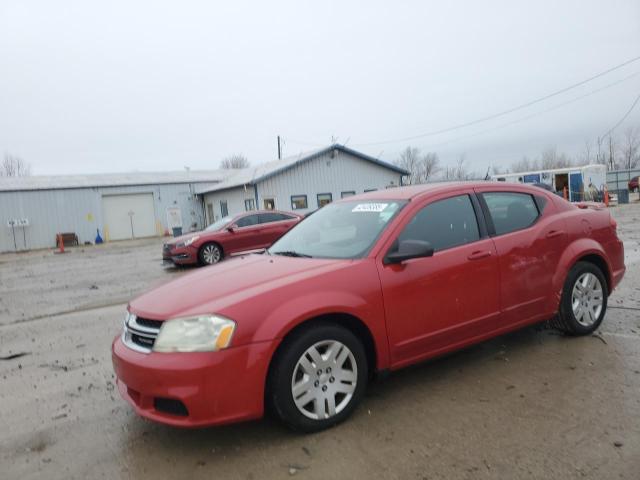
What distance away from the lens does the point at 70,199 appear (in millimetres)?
32500

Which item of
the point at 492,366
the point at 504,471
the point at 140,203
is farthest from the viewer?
the point at 140,203

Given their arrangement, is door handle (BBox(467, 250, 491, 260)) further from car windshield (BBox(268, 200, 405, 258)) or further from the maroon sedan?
the maroon sedan

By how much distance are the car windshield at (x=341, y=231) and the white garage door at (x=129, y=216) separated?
3276cm

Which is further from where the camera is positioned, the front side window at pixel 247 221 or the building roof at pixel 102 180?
the building roof at pixel 102 180

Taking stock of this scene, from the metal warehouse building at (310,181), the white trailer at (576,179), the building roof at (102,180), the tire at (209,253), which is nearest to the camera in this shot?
the tire at (209,253)

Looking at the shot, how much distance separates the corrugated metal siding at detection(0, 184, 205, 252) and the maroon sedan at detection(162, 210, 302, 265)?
22252 mm

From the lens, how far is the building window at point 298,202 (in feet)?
89.7

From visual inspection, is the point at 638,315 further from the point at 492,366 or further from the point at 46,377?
the point at 46,377

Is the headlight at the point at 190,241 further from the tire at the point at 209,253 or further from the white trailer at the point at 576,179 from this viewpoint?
the white trailer at the point at 576,179

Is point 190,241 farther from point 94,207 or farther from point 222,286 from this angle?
point 94,207

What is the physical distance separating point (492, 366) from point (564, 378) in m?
0.56

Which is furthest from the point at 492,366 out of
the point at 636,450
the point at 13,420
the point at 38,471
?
the point at 13,420

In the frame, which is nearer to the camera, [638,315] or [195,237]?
[638,315]

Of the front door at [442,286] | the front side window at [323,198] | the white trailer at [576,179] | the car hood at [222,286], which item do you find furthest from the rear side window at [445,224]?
the white trailer at [576,179]
